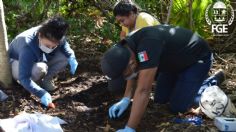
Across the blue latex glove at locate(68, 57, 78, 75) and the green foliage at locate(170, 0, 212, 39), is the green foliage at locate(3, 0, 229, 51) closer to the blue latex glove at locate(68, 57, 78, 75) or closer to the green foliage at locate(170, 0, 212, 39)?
the green foliage at locate(170, 0, 212, 39)

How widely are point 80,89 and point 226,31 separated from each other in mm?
2501

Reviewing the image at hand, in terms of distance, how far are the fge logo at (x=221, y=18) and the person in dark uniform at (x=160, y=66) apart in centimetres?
205

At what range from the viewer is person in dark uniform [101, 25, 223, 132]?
10.3 feet

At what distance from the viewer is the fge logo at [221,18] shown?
5.79 meters

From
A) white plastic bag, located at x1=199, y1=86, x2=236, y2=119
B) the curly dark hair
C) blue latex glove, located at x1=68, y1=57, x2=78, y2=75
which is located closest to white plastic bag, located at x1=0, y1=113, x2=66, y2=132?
the curly dark hair

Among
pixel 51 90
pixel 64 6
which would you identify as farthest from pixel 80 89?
pixel 64 6

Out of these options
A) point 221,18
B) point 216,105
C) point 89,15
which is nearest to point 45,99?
point 216,105

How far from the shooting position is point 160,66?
3.49m

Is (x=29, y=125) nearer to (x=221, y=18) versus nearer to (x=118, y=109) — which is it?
(x=118, y=109)

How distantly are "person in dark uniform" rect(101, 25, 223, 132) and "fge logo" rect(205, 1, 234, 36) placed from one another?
205cm

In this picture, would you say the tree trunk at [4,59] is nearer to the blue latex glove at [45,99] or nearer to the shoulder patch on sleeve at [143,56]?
the blue latex glove at [45,99]

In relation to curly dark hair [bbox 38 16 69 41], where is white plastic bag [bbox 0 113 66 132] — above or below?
below

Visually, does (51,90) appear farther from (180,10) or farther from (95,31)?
(180,10)

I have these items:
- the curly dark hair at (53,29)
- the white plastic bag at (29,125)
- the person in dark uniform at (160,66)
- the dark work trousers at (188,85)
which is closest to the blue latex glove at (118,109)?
the person in dark uniform at (160,66)
